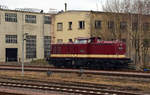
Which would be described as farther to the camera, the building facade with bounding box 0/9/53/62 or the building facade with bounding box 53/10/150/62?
the building facade with bounding box 0/9/53/62

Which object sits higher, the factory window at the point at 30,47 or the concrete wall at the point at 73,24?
the concrete wall at the point at 73,24

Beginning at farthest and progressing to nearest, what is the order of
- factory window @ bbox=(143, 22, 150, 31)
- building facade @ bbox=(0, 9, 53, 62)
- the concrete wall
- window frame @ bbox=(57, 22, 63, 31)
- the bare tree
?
window frame @ bbox=(57, 22, 63, 31) < building facade @ bbox=(0, 9, 53, 62) < the concrete wall < factory window @ bbox=(143, 22, 150, 31) < the bare tree

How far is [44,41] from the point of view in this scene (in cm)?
5091

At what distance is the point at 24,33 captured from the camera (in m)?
48.0

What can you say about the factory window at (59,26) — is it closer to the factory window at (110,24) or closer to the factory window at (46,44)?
the factory window at (46,44)

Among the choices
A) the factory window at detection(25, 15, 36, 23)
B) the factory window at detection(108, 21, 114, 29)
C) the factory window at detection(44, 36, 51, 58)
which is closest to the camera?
the factory window at detection(108, 21, 114, 29)

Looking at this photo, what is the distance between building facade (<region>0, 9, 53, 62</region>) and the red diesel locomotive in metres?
16.3

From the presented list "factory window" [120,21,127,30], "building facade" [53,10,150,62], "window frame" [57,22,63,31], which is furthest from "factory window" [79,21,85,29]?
"factory window" [120,21,127,30]

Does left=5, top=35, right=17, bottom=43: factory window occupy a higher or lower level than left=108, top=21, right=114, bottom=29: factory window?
lower

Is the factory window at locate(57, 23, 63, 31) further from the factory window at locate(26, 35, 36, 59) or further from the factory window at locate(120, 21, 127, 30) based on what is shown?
the factory window at locate(120, 21, 127, 30)

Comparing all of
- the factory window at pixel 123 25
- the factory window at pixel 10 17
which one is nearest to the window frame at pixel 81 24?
the factory window at pixel 123 25

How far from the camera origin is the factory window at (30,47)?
160 ft

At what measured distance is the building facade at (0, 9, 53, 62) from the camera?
46250 millimetres

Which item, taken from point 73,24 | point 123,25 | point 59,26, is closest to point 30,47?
point 59,26
